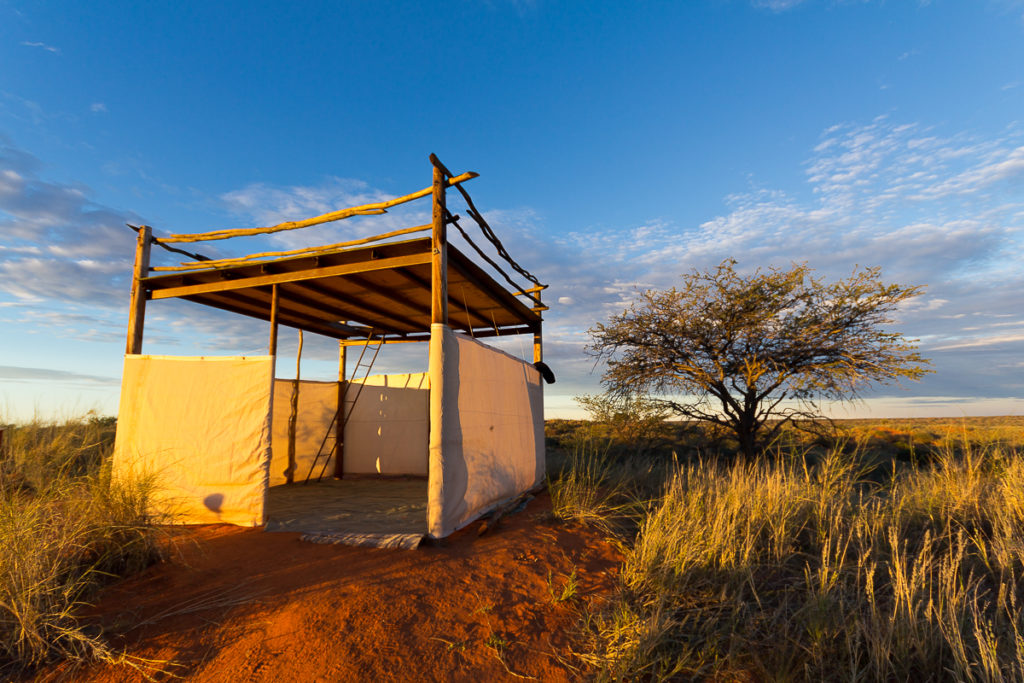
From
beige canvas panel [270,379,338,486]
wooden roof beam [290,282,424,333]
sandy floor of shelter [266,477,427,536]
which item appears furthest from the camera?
beige canvas panel [270,379,338,486]

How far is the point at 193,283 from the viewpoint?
6.84 meters

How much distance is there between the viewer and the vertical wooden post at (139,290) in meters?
6.68

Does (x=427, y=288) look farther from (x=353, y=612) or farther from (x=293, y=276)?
(x=353, y=612)

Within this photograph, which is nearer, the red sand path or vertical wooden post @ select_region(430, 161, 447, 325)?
the red sand path

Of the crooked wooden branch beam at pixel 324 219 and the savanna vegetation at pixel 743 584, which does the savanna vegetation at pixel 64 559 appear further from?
the crooked wooden branch beam at pixel 324 219

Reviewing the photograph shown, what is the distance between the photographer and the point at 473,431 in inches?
224

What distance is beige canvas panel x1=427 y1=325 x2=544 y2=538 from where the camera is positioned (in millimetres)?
4934

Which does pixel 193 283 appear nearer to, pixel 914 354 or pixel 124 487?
pixel 124 487

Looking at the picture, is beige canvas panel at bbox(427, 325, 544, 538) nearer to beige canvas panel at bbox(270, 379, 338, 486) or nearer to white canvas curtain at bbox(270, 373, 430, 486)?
white canvas curtain at bbox(270, 373, 430, 486)

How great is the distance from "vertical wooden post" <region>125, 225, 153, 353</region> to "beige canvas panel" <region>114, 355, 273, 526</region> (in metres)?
0.67

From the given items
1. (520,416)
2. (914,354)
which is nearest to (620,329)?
(520,416)

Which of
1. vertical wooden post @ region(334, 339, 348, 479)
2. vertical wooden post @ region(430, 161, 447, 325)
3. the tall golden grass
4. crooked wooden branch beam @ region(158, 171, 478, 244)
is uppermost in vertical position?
crooked wooden branch beam @ region(158, 171, 478, 244)

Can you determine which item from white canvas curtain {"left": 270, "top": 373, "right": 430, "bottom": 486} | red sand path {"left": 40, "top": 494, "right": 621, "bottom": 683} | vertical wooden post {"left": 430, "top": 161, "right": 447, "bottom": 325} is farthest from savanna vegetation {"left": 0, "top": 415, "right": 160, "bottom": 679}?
white canvas curtain {"left": 270, "top": 373, "right": 430, "bottom": 486}

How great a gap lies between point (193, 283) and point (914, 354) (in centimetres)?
1174
